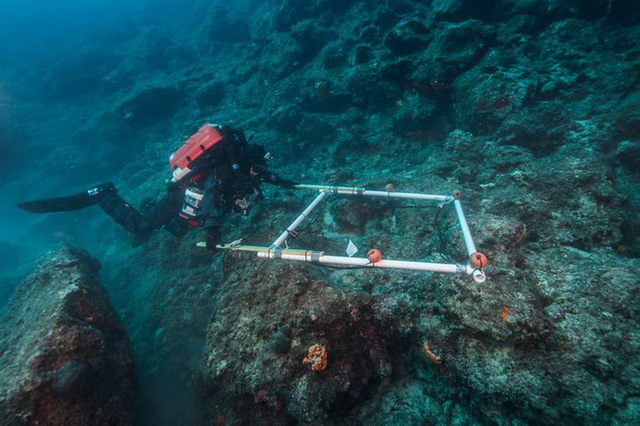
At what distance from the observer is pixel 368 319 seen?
10.2 ft

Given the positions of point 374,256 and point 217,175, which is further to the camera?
point 217,175

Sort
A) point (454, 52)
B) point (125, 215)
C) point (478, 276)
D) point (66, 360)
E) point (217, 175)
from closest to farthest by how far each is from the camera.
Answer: point (478, 276)
point (66, 360)
point (217, 175)
point (125, 215)
point (454, 52)

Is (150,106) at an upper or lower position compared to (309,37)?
upper

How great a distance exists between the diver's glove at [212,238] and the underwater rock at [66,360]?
1.68 m

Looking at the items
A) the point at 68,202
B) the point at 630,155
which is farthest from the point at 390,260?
the point at 68,202

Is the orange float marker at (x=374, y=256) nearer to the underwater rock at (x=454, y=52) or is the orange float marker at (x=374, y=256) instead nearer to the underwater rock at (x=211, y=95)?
the underwater rock at (x=454, y=52)

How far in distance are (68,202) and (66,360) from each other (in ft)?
16.3

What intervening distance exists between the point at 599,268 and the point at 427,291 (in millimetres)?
1482

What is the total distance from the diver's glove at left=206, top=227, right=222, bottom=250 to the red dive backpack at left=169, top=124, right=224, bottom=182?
4.19 ft

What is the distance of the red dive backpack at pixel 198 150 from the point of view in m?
4.98

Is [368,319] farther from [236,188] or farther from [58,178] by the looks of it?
[58,178]

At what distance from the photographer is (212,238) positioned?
4.31 m

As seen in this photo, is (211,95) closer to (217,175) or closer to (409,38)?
(409,38)

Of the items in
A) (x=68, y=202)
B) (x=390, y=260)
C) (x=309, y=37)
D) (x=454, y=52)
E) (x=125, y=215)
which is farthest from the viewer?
(x=309, y=37)
